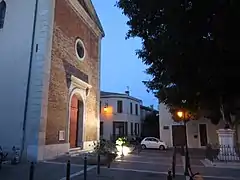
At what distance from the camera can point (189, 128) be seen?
→ 2583 cm

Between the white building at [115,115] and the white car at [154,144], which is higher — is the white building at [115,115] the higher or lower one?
the higher one

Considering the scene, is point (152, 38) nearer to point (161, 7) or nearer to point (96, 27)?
point (161, 7)

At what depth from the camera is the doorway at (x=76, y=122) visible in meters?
16.8

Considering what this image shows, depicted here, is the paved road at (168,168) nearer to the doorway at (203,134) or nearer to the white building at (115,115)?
the doorway at (203,134)

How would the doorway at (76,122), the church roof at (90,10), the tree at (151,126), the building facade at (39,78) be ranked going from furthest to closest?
1. the tree at (151,126)
2. the church roof at (90,10)
3. the doorway at (76,122)
4. the building facade at (39,78)

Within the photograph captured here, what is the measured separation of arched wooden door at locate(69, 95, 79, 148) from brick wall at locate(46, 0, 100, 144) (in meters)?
1.02

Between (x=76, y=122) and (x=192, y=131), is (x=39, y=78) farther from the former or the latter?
(x=192, y=131)

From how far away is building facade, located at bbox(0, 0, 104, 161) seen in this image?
12.3 meters

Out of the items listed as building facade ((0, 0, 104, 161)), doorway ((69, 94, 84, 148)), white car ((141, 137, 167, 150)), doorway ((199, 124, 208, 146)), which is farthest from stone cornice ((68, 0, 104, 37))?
doorway ((199, 124, 208, 146))

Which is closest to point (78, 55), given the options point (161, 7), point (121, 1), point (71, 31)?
point (71, 31)

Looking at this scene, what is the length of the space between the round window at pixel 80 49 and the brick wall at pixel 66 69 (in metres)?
0.42

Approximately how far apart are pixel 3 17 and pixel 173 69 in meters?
A: 12.8

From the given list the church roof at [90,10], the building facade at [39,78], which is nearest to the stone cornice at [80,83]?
the building facade at [39,78]

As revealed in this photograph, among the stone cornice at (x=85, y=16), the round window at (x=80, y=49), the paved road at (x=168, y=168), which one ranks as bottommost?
the paved road at (x=168, y=168)
